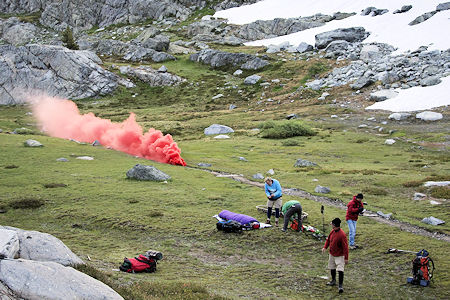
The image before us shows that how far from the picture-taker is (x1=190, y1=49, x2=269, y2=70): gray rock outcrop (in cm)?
13488

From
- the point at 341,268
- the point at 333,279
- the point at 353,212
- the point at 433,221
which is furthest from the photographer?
the point at 433,221

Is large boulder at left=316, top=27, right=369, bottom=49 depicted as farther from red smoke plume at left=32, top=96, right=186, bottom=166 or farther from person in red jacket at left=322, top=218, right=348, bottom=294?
person in red jacket at left=322, top=218, right=348, bottom=294

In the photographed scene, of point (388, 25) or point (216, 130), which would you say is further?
point (388, 25)

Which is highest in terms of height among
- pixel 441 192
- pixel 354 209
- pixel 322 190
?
pixel 354 209

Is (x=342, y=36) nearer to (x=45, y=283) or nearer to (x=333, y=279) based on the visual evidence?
(x=333, y=279)

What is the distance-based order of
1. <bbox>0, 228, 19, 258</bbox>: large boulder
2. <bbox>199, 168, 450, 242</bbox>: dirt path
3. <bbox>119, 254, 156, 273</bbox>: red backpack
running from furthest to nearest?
<bbox>199, 168, 450, 242</bbox>: dirt path, <bbox>119, 254, 156, 273</bbox>: red backpack, <bbox>0, 228, 19, 258</bbox>: large boulder

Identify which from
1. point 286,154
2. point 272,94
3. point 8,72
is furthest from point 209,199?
point 8,72

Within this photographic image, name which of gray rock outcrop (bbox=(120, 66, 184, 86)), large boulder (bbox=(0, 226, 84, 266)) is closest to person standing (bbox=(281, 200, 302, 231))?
large boulder (bbox=(0, 226, 84, 266))

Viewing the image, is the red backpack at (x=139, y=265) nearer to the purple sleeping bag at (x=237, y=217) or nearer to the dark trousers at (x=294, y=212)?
the purple sleeping bag at (x=237, y=217)

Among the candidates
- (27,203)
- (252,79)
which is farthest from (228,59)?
(27,203)

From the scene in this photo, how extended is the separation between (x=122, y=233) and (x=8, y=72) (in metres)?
112

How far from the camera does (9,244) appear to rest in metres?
13.3

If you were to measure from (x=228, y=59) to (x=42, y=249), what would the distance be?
5152 inches

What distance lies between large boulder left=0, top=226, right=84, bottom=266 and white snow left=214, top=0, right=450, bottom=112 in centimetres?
7827
